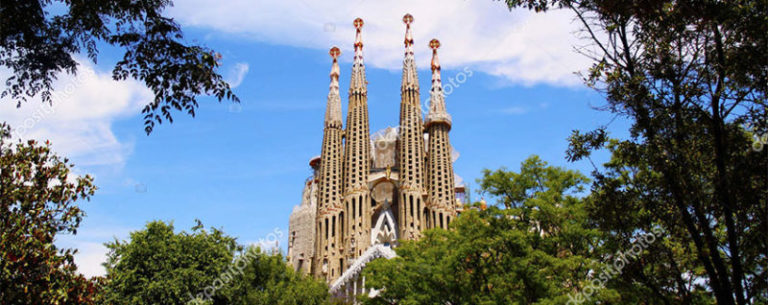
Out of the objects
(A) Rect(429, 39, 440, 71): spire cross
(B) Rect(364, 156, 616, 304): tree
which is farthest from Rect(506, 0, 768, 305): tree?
(A) Rect(429, 39, 440, 71): spire cross

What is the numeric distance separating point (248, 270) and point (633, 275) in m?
22.2

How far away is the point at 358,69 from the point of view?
69.0 m

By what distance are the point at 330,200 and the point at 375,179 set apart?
5.46 metres

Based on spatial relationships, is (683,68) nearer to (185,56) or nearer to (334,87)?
(185,56)

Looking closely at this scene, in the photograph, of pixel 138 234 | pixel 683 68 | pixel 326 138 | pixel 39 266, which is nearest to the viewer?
pixel 683 68

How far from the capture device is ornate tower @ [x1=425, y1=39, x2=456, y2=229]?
60.6 meters

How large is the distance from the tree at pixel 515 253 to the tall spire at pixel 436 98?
4303cm

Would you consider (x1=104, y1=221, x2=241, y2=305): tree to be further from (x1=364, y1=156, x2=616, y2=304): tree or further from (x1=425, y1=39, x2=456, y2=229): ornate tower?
(x1=425, y1=39, x2=456, y2=229): ornate tower

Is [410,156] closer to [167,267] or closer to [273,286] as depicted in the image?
[273,286]

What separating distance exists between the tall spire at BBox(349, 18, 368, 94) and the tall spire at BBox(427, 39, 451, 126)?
304 inches

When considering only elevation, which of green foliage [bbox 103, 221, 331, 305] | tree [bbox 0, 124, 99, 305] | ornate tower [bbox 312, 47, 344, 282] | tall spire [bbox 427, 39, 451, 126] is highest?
tall spire [bbox 427, 39, 451, 126]

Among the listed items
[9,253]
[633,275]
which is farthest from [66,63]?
[633,275]

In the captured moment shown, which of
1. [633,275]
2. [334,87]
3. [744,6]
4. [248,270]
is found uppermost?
[334,87]

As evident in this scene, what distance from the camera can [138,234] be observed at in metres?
27.8
